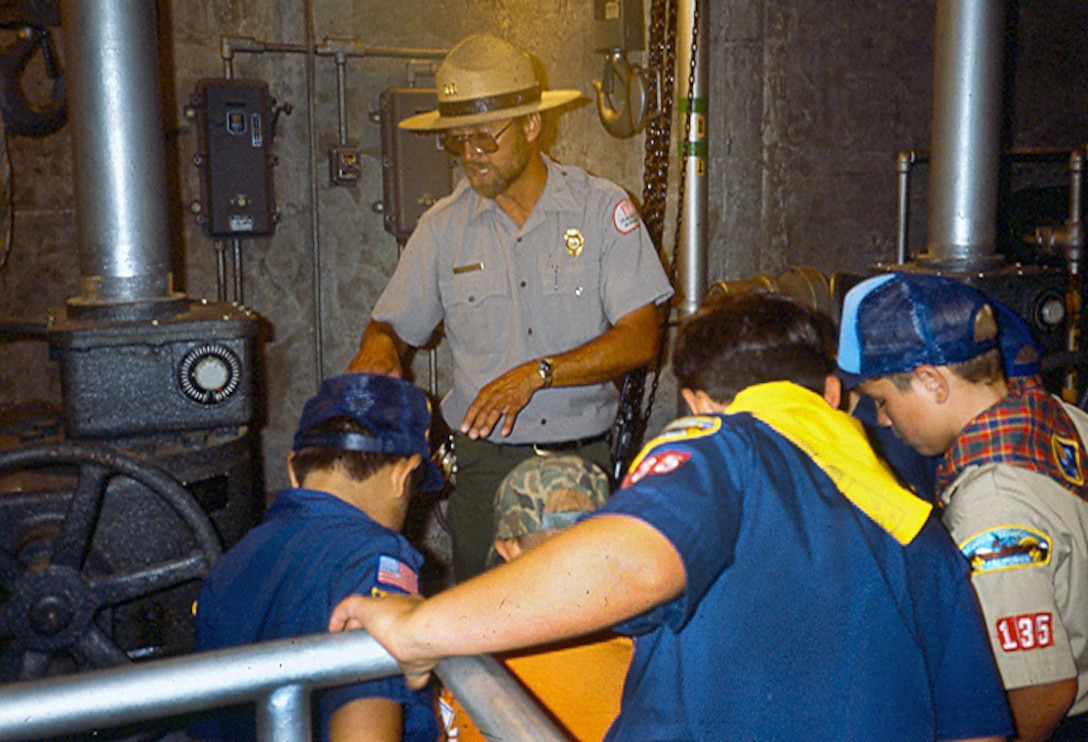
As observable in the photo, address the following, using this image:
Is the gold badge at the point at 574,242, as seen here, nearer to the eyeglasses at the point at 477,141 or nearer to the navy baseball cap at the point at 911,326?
the eyeglasses at the point at 477,141

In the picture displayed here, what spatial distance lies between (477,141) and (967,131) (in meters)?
1.98

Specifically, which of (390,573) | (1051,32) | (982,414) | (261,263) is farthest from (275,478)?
(1051,32)

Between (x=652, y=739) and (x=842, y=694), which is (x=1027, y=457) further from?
(x=652, y=739)

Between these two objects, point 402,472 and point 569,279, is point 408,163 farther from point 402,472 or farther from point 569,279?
point 402,472

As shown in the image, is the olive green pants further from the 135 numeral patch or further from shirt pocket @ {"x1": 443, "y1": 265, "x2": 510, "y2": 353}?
the 135 numeral patch

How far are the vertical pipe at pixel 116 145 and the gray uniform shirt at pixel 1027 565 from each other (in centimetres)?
260

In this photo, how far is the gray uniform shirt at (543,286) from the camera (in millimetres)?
4027

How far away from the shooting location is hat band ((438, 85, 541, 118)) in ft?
12.7

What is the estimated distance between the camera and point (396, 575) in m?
2.04

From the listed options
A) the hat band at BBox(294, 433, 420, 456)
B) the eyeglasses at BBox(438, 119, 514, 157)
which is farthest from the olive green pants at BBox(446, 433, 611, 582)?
the hat band at BBox(294, 433, 420, 456)

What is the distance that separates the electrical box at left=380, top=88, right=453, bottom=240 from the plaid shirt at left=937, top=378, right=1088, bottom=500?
3607mm

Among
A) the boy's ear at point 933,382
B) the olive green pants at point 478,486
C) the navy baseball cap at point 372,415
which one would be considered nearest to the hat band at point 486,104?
the olive green pants at point 478,486

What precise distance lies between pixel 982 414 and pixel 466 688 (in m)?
1.37

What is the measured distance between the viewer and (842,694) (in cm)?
166
